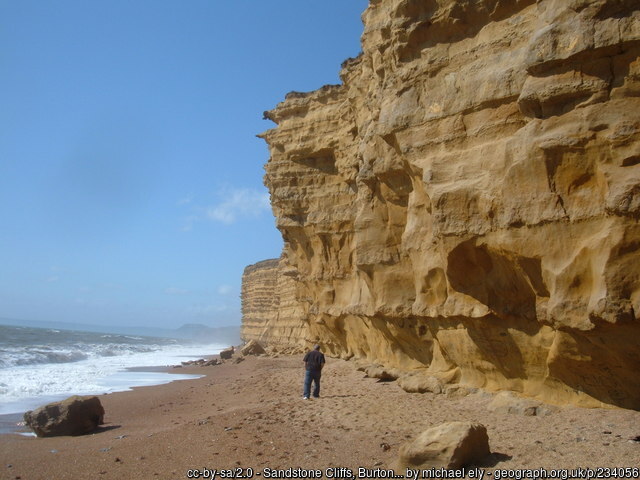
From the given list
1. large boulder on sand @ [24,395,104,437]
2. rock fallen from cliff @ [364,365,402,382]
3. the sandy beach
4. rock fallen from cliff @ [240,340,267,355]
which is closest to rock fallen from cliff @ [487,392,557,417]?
the sandy beach

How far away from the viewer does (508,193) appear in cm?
754

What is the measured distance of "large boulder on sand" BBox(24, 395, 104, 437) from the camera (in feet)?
30.3

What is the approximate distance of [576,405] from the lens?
7.33 metres

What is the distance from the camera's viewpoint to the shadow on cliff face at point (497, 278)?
7641mm

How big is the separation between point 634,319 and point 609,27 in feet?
11.7

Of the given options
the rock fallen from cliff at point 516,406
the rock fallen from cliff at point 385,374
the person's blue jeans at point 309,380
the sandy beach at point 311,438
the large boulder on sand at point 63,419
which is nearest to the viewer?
Answer: the sandy beach at point 311,438

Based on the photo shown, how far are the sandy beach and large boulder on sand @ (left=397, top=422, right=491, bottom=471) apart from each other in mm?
239

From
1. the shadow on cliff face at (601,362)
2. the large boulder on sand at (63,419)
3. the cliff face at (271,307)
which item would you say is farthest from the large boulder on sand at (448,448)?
the cliff face at (271,307)

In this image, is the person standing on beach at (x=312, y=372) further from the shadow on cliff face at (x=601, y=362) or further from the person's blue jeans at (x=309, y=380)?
the shadow on cliff face at (x=601, y=362)

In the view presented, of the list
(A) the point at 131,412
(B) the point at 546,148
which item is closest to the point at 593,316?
(B) the point at 546,148

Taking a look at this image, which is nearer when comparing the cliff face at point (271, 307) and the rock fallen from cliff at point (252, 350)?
the rock fallen from cliff at point (252, 350)

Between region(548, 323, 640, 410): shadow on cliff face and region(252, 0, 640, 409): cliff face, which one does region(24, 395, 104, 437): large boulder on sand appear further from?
region(548, 323, 640, 410): shadow on cliff face

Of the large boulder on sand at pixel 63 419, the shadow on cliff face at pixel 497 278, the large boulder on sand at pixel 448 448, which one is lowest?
the large boulder on sand at pixel 63 419

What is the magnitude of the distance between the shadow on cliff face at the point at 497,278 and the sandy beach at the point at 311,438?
1.56m
